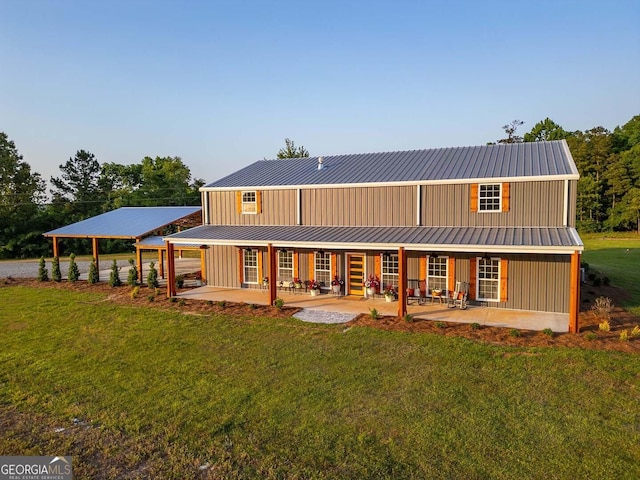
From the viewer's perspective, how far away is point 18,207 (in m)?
41.3

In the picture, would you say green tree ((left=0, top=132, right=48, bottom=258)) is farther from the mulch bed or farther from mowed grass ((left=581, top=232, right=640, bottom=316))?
mowed grass ((left=581, top=232, right=640, bottom=316))

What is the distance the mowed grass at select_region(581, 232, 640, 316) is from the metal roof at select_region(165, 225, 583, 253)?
499 cm

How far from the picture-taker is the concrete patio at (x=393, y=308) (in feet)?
43.0

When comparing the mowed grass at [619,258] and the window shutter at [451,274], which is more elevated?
the window shutter at [451,274]

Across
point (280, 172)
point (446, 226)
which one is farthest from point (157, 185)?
point (446, 226)

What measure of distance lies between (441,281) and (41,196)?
49824mm

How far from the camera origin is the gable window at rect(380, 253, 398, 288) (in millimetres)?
16547

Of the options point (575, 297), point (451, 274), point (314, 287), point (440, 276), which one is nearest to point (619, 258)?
point (451, 274)

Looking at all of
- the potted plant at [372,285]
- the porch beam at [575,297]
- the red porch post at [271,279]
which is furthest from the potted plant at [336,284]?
the porch beam at [575,297]

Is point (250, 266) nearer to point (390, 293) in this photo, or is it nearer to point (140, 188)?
point (390, 293)

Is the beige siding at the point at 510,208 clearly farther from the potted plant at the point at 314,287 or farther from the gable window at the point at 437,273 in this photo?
A: the potted plant at the point at 314,287

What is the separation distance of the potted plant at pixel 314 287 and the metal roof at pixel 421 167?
171 inches

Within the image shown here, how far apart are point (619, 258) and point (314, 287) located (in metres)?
25.8

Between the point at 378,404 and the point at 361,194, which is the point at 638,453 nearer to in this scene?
the point at 378,404
